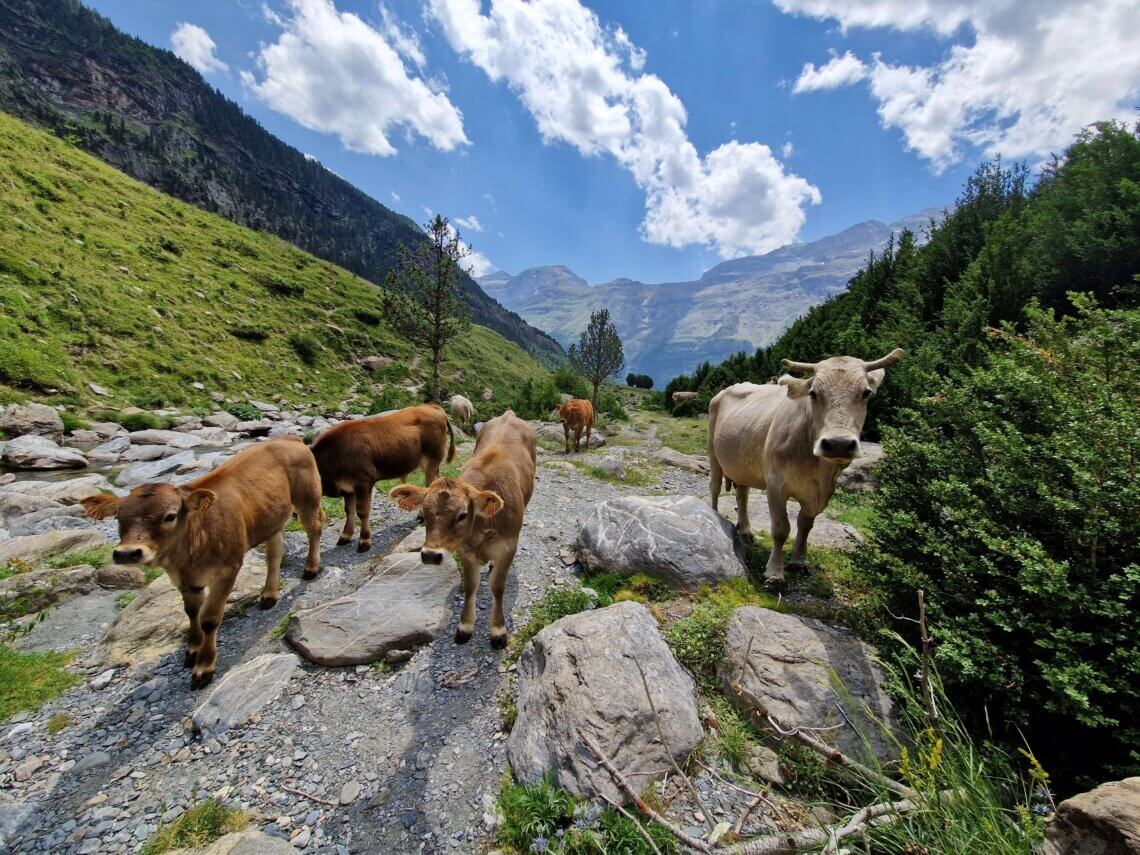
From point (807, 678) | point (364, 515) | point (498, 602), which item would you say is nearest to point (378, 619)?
point (498, 602)

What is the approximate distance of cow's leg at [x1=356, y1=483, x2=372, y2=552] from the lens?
289 inches

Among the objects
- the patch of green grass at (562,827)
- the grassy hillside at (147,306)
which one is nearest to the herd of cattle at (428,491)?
the patch of green grass at (562,827)

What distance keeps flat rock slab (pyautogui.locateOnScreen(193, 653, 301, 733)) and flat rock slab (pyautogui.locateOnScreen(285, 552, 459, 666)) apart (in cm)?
26

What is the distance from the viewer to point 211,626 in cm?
468

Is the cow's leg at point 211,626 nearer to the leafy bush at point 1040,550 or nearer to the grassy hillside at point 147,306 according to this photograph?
the leafy bush at point 1040,550

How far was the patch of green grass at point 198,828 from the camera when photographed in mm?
3092

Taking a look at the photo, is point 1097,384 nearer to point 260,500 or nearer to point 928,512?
point 928,512

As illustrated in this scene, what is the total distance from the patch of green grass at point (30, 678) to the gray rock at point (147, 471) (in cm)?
745

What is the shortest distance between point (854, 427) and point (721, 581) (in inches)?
100

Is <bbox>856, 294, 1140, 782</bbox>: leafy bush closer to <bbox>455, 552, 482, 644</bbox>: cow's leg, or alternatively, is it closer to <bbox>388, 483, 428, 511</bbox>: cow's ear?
<bbox>455, 552, 482, 644</bbox>: cow's leg

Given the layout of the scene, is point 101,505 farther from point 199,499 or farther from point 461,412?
point 461,412

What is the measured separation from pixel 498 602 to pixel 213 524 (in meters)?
3.34

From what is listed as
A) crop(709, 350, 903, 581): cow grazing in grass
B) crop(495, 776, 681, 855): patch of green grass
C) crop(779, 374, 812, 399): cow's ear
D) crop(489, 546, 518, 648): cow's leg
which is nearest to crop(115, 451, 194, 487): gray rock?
crop(489, 546, 518, 648): cow's leg

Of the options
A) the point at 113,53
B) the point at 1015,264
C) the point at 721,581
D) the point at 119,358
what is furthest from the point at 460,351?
the point at 113,53
